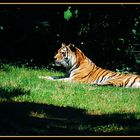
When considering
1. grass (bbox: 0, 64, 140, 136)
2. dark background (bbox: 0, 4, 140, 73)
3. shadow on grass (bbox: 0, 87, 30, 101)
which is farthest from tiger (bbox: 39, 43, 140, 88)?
shadow on grass (bbox: 0, 87, 30, 101)

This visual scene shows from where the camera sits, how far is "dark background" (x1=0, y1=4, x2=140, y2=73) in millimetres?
15016

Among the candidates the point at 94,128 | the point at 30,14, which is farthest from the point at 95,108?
the point at 30,14

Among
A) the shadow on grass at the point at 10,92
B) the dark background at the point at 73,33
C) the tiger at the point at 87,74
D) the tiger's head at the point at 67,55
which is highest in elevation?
the dark background at the point at 73,33

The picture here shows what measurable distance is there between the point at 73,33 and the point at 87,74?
3620 millimetres

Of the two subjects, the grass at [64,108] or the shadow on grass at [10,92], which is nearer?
the grass at [64,108]

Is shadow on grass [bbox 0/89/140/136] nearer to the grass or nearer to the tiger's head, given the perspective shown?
the grass

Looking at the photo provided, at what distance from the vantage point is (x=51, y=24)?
1569 centimetres

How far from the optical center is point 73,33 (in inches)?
633

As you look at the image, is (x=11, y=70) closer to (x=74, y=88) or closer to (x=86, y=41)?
(x=74, y=88)

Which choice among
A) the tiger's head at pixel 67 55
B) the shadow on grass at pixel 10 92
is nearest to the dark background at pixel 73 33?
the tiger's head at pixel 67 55

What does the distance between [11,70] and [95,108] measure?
175 inches

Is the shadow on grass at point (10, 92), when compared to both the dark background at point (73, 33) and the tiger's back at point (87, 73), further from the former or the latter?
the dark background at point (73, 33)

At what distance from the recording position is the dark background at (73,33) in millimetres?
15016

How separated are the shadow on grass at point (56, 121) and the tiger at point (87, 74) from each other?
11.3 feet
